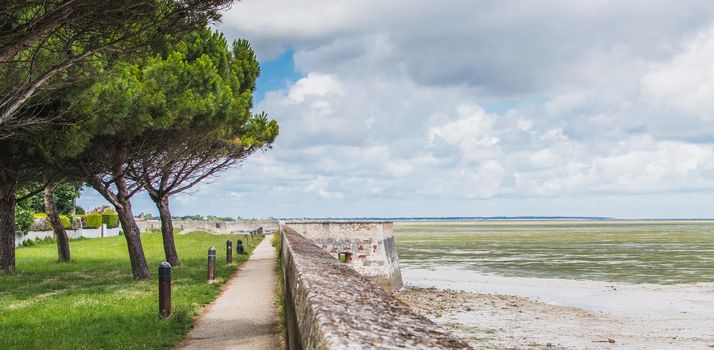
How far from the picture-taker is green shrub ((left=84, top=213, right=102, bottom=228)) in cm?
4984

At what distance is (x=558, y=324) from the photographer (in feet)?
60.6

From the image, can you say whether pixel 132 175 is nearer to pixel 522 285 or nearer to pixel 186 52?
pixel 186 52

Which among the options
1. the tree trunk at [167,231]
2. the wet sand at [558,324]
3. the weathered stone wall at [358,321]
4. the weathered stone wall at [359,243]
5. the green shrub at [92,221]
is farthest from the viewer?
the green shrub at [92,221]

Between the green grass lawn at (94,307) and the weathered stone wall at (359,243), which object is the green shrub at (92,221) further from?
the green grass lawn at (94,307)

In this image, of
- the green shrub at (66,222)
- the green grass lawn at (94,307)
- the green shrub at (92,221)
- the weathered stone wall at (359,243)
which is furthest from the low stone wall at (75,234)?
the weathered stone wall at (359,243)

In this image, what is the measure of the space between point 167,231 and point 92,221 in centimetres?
3159

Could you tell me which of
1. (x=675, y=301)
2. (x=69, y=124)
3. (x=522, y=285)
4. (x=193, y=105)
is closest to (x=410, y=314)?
(x=69, y=124)

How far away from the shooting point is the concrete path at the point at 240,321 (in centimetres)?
870

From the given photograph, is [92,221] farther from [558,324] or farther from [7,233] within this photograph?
[558,324]

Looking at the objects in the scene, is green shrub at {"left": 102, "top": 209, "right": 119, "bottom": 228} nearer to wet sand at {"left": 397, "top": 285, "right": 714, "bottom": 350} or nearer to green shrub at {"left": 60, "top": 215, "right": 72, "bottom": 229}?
green shrub at {"left": 60, "top": 215, "right": 72, "bottom": 229}

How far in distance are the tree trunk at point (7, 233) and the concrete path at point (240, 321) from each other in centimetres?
793

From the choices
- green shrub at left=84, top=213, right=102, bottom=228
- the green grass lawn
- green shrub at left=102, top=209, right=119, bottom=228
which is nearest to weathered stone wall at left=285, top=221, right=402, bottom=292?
the green grass lawn

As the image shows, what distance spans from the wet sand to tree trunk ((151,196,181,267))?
8.09 metres

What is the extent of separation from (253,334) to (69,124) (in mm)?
7912
